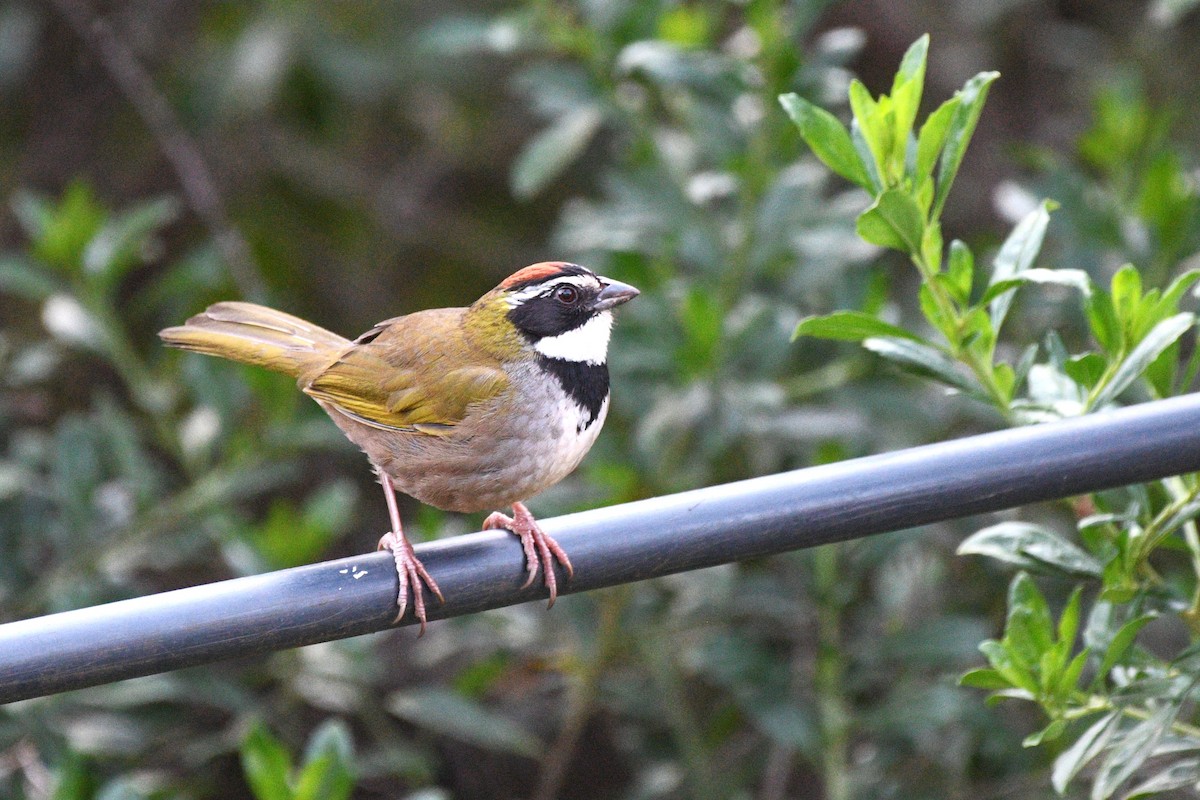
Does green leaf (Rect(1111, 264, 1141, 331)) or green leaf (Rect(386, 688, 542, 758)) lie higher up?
green leaf (Rect(1111, 264, 1141, 331))

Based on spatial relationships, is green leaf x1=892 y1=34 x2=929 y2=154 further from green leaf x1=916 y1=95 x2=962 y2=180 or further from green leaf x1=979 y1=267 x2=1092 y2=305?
green leaf x1=979 y1=267 x2=1092 y2=305

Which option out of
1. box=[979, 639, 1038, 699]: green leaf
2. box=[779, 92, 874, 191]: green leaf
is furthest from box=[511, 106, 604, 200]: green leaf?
box=[979, 639, 1038, 699]: green leaf

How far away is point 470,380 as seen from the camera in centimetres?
394

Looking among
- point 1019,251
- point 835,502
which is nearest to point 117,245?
point 1019,251

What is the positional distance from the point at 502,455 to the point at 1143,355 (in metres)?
1.57

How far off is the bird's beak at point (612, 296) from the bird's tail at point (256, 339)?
32.5 inches

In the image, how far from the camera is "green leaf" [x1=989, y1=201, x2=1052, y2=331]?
3141 millimetres

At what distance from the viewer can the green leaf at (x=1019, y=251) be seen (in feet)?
10.3

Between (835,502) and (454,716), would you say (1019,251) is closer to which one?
(835,502)

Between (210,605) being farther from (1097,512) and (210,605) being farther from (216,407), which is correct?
(216,407)

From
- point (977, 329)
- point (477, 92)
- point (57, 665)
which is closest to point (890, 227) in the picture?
point (977, 329)

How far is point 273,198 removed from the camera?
725 centimetres

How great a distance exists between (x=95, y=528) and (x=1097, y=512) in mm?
3304

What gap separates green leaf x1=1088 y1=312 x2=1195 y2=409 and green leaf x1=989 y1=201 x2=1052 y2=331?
0.84ft
